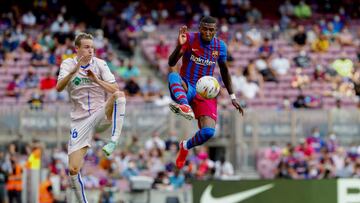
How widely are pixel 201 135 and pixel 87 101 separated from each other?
172cm

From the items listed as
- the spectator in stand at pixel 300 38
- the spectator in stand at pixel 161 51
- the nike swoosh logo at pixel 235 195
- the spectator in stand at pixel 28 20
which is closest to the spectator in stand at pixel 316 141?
the spectator in stand at pixel 300 38

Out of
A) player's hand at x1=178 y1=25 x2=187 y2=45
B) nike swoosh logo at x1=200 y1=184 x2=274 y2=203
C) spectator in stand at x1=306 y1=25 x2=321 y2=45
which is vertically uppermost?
spectator in stand at x1=306 y1=25 x2=321 y2=45

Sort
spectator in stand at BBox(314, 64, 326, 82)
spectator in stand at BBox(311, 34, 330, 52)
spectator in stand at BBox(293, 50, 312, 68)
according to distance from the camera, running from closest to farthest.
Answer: spectator in stand at BBox(314, 64, 326, 82), spectator in stand at BBox(293, 50, 312, 68), spectator in stand at BBox(311, 34, 330, 52)

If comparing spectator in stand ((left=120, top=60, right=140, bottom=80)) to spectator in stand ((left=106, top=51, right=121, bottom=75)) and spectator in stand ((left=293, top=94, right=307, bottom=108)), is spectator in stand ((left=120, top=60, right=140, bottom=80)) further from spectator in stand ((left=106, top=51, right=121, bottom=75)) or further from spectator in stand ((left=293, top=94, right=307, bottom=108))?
spectator in stand ((left=293, top=94, right=307, bottom=108))

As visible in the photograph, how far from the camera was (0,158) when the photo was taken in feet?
91.1

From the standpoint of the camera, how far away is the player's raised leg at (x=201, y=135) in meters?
17.2

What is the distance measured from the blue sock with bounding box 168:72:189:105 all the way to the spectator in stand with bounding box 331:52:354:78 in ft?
58.1

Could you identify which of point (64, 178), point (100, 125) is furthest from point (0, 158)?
point (100, 125)

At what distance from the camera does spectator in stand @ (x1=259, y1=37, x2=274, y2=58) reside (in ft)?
115

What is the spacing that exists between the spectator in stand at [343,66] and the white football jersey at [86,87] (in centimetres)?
1835

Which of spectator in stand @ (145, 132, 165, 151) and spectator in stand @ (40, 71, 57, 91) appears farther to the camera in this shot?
spectator in stand @ (40, 71, 57, 91)

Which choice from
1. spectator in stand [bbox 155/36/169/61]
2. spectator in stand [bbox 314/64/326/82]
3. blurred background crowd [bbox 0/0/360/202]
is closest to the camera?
blurred background crowd [bbox 0/0/360/202]

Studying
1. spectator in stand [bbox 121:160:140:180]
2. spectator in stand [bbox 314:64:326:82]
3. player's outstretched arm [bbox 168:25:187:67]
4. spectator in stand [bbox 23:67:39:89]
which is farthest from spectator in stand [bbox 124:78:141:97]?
player's outstretched arm [bbox 168:25:187:67]

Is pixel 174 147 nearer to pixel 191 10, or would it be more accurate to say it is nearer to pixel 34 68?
pixel 34 68
